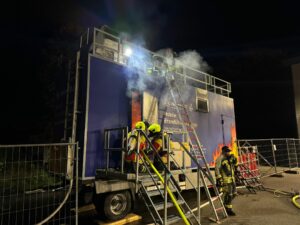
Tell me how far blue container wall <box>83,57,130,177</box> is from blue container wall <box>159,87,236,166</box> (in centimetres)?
161

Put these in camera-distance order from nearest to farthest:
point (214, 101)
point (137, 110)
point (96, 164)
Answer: point (96, 164) → point (137, 110) → point (214, 101)

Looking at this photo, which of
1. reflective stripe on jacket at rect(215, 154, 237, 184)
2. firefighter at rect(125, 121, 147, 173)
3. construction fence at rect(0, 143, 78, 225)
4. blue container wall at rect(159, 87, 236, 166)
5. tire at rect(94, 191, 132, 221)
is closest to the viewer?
construction fence at rect(0, 143, 78, 225)

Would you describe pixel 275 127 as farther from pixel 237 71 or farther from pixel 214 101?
pixel 214 101

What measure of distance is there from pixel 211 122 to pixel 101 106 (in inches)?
201

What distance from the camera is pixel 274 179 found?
35.3 feet

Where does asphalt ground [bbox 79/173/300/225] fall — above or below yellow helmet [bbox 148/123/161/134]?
below

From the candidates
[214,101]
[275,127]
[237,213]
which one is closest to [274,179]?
[214,101]

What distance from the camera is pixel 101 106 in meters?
6.22

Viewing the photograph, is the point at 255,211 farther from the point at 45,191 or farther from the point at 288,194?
the point at 45,191

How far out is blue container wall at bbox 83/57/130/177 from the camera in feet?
19.4

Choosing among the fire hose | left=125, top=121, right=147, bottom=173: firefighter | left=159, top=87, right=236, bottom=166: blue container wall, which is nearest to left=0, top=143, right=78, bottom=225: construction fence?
left=125, top=121, right=147, bottom=173: firefighter

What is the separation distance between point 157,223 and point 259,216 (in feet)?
8.11

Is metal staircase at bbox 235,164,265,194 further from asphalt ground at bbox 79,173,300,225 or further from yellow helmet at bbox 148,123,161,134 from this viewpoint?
yellow helmet at bbox 148,123,161,134

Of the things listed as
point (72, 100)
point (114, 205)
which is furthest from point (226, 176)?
point (72, 100)
